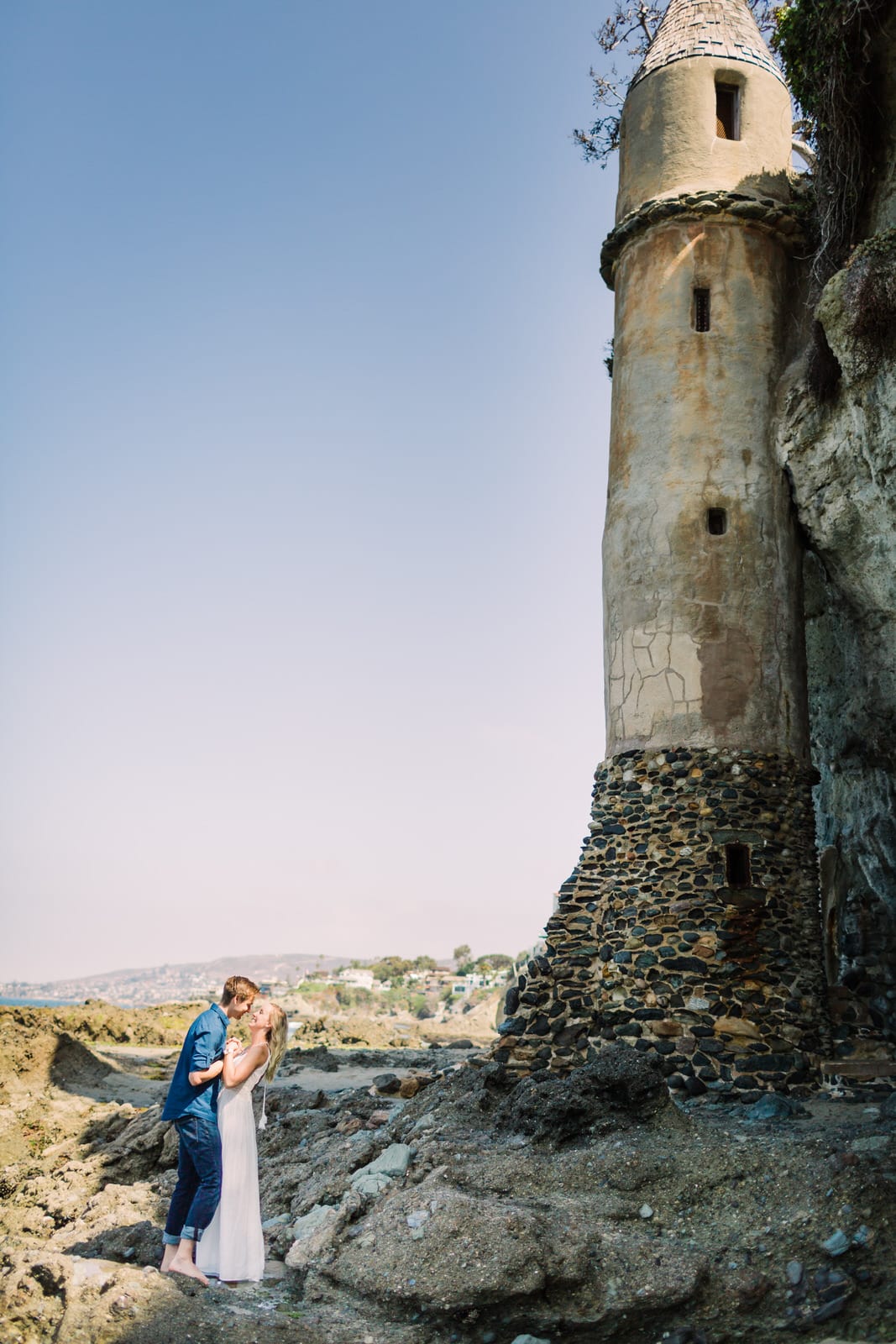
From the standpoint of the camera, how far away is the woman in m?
7.21

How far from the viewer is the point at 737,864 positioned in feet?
43.7

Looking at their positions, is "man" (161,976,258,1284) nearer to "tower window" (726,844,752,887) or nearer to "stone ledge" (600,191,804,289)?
"tower window" (726,844,752,887)

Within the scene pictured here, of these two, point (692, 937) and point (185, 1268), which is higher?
point (692, 937)

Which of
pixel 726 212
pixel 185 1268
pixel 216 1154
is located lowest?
pixel 185 1268

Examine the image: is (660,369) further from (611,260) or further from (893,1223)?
(893,1223)

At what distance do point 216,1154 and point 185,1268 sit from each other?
704 millimetres

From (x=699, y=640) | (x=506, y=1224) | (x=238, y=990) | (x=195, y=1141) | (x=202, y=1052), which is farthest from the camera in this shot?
(x=699, y=640)

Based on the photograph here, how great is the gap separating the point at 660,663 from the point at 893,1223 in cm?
776

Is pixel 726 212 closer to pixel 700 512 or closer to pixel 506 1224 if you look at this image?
pixel 700 512

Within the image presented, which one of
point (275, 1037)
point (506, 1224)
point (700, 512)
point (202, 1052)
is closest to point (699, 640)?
point (700, 512)

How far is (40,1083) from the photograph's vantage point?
16375 mm

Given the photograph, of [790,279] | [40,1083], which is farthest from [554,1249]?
[790,279]

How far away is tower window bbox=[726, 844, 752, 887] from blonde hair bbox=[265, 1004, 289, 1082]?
722cm

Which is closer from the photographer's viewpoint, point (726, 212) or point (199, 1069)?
point (199, 1069)
